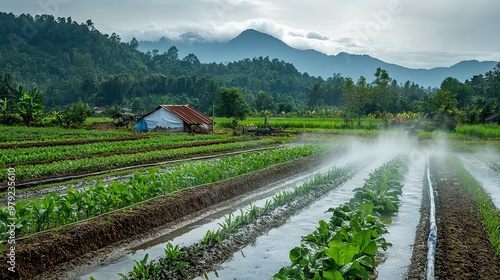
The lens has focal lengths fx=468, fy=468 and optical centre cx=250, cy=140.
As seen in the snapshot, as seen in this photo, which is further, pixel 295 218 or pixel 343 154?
pixel 343 154

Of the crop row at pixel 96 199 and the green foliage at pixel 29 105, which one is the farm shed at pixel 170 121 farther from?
the crop row at pixel 96 199

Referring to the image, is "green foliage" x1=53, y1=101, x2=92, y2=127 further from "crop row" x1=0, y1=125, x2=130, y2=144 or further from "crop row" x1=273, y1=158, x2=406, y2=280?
"crop row" x1=273, y1=158, x2=406, y2=280

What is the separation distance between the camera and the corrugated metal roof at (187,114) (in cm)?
4360

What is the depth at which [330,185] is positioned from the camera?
52.0ft

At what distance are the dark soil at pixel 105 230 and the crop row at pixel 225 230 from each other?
1169 mm

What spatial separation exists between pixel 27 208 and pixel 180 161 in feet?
44.1

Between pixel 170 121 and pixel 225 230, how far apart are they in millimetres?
35921

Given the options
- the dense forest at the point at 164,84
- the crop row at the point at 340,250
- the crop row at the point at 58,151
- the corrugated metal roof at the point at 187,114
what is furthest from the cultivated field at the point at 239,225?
the dense forest at the point at 164,84

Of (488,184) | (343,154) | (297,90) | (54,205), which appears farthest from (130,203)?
(297,90)

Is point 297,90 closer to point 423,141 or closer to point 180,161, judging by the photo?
point 423,141

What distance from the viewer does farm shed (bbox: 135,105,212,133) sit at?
43625mm

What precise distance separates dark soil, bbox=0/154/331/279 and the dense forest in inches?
1436

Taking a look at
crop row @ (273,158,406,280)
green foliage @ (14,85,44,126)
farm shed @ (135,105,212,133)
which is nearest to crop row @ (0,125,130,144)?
farm shed @ (135,105,212,133)

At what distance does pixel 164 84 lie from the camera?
313ft
